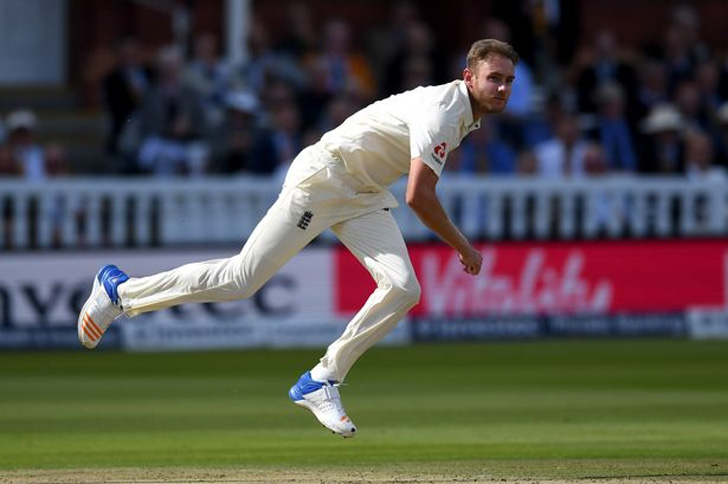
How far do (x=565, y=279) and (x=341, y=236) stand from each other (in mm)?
7721

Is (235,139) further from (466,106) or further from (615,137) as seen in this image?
(466,106)

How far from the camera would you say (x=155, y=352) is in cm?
1485

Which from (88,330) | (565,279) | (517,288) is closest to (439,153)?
(88,330)

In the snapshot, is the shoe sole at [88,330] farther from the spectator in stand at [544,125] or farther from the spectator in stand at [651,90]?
the spectator in stand at [651,90]

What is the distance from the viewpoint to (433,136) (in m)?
7.63

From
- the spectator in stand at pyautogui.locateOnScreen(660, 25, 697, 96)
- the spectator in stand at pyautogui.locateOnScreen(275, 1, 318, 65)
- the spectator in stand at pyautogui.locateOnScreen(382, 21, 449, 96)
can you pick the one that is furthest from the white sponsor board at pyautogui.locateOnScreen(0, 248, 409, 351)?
the spectator in stand at pyautogui.locateOnScreen(660, 25, 697, 96)

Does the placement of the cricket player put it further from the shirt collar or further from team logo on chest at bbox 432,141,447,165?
team logo on chest at bbox 432,141,447,165

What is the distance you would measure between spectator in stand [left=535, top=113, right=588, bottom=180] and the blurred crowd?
1 centimetres

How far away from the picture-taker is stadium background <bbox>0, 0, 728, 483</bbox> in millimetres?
10789

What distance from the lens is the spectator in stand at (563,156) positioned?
54.0 ft

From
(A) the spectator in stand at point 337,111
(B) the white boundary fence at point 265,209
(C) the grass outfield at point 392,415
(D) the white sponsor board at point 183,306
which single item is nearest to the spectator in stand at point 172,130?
(B) the white boundary fence at point 265,209

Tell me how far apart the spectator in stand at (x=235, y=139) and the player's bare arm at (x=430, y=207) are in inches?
338

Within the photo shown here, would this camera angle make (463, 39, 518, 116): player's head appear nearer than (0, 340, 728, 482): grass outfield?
Yes

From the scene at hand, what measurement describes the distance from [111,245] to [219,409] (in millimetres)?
4650
